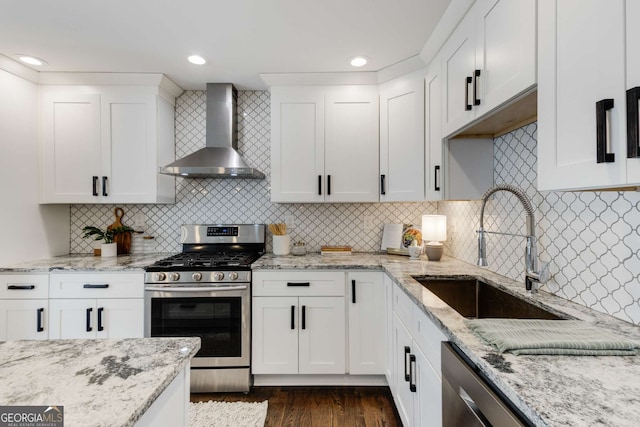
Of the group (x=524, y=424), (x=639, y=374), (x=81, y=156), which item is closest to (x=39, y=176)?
(x=81, y=156)

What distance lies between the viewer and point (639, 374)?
77cm

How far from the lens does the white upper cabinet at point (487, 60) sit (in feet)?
3.75

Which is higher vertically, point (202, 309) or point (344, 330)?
point (202, 309)

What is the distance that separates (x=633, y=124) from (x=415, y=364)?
1282mm

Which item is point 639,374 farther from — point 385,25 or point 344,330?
point 385,25

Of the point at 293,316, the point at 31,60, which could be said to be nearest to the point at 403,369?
the point at 293,316

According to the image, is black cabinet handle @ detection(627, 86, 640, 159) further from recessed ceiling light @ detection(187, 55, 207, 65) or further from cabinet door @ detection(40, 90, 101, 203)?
cabinet door @ detection(40, 90, 101, 203)

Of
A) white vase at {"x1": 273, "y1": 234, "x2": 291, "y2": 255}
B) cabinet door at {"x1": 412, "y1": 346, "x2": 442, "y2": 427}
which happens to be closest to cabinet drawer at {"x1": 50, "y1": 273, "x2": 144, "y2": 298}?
white vase at {"x1": 273, "y1": 234, "x2": 291, "y2": 255}

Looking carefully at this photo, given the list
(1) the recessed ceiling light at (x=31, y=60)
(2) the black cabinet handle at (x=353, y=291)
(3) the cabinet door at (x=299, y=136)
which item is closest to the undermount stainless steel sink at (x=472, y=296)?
(2) the black cabinet handle at (x=353, y=291)

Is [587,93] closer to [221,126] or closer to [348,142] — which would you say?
[348,142]

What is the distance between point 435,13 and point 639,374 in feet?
6.22

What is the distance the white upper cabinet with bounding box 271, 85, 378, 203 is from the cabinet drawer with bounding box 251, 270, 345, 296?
68 cm

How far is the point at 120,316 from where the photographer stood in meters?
2.32

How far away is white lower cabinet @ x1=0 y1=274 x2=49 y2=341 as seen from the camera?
2.29m
